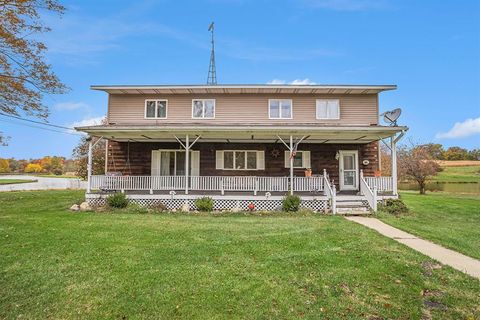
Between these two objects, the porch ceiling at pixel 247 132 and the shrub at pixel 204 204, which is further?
the porch ceiling at pixel 247 132

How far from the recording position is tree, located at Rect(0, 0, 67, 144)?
50.5 ft

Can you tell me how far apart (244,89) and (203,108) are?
8.41 ft

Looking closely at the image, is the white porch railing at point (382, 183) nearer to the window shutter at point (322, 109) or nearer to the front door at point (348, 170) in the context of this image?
the front door at point (348, 170)

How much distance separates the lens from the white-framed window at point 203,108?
16.6 m

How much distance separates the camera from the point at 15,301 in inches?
179

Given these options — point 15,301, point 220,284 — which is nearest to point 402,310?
Result: point 220,284

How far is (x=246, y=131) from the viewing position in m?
13.5

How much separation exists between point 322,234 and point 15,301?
7069 millimetres

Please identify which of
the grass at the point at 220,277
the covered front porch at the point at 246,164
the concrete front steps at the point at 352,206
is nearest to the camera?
the grass at the point at 220,277

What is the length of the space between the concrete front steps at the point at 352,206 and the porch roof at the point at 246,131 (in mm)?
2977

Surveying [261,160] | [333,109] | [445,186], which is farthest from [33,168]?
[445,186]

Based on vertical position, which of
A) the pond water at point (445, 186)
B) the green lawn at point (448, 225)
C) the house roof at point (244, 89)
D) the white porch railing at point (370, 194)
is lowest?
the green lawn at point (448, 225)

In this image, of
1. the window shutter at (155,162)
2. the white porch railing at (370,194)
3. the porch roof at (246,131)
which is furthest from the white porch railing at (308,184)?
the window shutter at (155,162)

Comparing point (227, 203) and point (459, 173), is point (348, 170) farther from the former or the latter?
point (459, 173)
